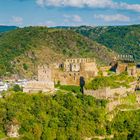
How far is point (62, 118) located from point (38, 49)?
289 ft

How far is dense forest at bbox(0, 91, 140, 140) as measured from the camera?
51219mm

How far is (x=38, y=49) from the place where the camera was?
5507 inches

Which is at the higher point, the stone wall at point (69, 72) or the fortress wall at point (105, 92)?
the stone wall at point (69, 72)

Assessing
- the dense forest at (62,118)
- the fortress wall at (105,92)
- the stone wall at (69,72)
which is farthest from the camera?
the stone wall at (69,72)

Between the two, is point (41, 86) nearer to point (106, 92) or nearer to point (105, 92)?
point (105, 92)

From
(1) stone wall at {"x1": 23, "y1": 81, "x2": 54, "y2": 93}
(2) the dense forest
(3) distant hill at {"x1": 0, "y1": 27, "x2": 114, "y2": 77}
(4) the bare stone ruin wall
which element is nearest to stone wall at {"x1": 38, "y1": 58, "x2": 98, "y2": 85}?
(1) stone wall at {"x1": 23, "y1": 81, "x2": 54, "y2": 93}

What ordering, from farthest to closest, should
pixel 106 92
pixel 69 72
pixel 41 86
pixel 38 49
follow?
1. pixel 38 49
2. pixel 69 72
3. pixel 41 86
4. pixel 106 92

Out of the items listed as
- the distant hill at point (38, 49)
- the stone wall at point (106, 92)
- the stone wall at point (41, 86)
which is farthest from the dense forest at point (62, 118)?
the distant hill at point (38, 49)

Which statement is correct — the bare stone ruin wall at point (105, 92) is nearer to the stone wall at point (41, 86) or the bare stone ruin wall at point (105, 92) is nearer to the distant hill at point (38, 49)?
the stone wall at point (41, 86)

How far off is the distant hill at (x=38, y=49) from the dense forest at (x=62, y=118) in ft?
210

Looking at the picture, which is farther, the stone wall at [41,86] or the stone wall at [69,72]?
the stone wall at [69,72]

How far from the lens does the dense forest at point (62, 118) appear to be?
2016 inches

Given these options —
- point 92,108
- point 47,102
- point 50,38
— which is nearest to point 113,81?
point 92,108

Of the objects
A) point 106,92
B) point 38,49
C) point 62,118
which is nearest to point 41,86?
point 62,118
